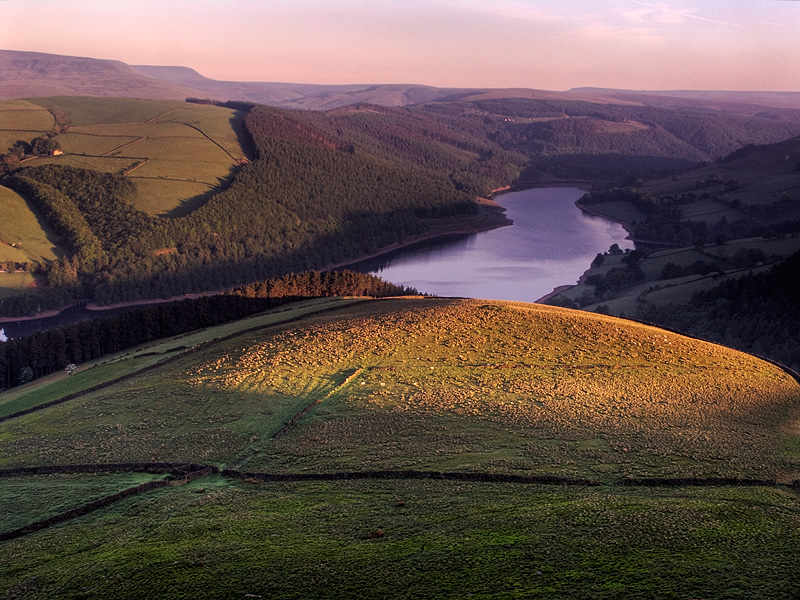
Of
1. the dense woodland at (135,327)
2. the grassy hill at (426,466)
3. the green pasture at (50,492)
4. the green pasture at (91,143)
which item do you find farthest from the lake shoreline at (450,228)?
the green pasture at (50,492)

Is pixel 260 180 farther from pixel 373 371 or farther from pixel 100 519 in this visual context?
pixel 100 519

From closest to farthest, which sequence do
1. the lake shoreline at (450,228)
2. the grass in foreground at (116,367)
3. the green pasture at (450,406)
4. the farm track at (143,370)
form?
the green pasture at (450,406) < the farm track at (143,370) < the grass in foreground at (116,367) < the lake shoreline at (450,228)

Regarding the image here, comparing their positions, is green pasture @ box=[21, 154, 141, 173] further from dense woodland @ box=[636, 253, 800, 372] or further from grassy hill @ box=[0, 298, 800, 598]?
dense woodland @ box=[636, 253, 800, 372]

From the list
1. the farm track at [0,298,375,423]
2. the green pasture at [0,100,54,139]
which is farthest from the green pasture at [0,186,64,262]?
the farm track at [0,298,375,423]

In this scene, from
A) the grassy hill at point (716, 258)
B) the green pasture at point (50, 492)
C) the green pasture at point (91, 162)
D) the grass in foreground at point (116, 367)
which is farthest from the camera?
the green pasture at point (91, 162)

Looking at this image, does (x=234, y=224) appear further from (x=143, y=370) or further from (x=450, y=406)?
(x=450, y=406)

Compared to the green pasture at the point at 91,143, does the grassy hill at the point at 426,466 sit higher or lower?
lower

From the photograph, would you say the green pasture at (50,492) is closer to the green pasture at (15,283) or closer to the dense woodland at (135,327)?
the dense woodland at (135,327)

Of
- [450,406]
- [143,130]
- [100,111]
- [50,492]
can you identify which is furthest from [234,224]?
[50,492]
